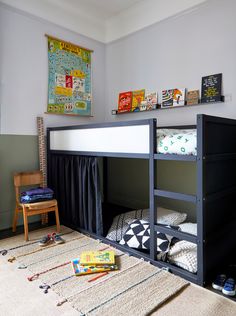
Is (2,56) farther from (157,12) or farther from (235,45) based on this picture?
(235,45)

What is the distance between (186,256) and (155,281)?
297 mm

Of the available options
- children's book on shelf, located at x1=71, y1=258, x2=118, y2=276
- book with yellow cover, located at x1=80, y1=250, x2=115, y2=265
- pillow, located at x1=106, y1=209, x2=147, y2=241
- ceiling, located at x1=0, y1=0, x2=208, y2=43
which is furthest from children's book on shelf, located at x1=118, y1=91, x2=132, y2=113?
children's book on shelf, located at x1=71, y1=258, x2=118, y2=276

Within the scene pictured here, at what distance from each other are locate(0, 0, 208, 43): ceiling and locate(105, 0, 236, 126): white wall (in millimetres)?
89

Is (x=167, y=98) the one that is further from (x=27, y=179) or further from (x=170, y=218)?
(x=27, y=179)

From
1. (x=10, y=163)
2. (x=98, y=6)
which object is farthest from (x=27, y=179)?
(x=98, y=6)

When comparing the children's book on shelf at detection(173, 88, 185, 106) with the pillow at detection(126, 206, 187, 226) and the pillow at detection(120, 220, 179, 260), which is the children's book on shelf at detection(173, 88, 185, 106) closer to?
the pillow at detection(126, 206, 187, 226)

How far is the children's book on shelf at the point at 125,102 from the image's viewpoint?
3230 mm

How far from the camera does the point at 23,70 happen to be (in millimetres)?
2762

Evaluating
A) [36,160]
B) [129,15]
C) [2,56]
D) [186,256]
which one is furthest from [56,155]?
[129,15]

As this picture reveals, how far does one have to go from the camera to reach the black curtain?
2.43 metres

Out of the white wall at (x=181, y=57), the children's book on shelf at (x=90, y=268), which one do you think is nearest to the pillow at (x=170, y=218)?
the children's book on shelf at (x=90, y=268)

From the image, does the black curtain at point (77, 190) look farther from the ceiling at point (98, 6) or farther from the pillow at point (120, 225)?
the ceiling at point (98, 6)

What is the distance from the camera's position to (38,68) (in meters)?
2.88

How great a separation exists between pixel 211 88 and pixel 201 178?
1222 millimetres
